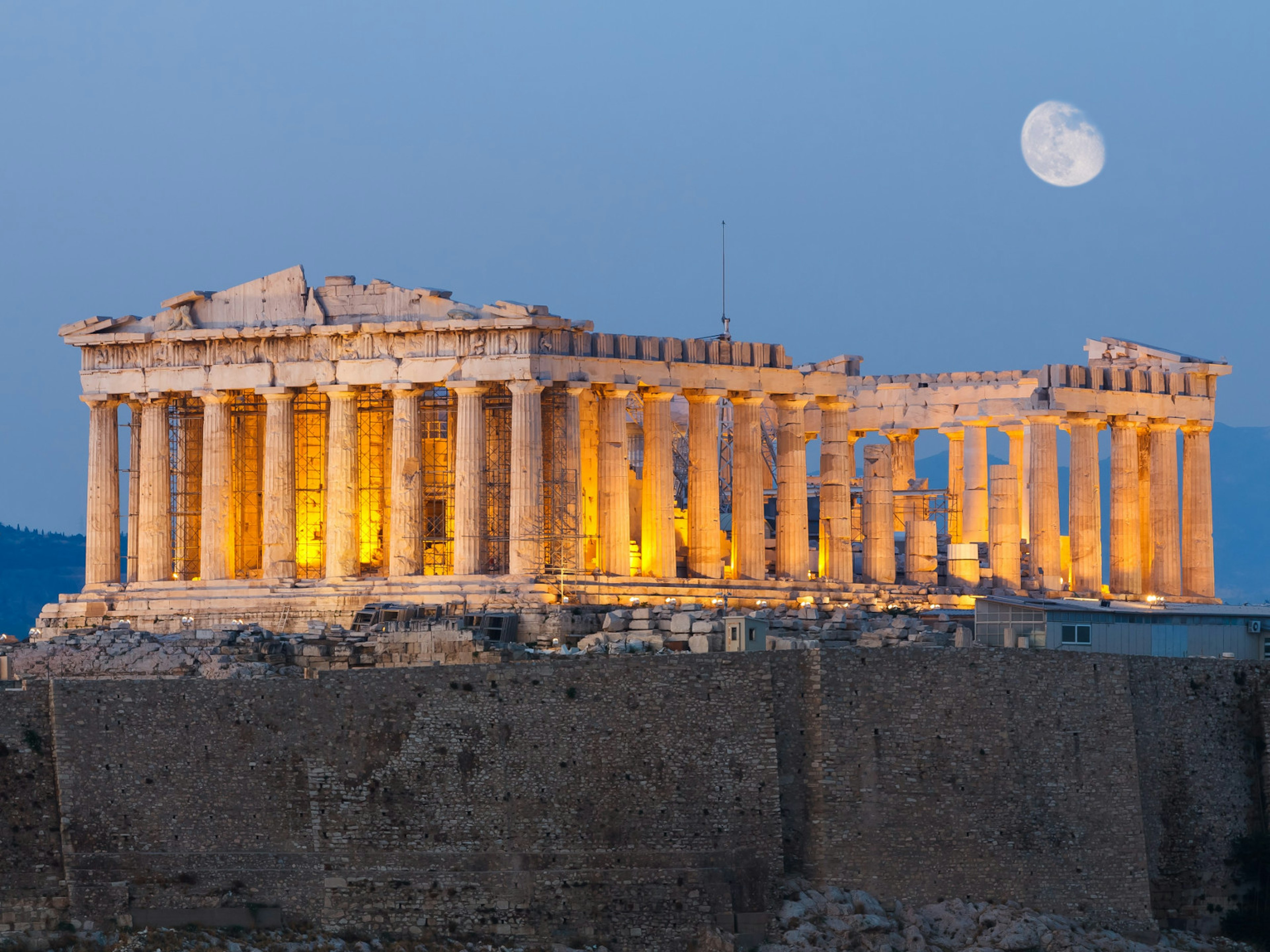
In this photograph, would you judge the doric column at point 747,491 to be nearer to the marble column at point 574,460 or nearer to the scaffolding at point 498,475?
the marble column at point 574,460

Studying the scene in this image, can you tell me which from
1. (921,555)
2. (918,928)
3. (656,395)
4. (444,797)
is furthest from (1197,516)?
(444,797)

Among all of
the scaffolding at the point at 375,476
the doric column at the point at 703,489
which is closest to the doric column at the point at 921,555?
the doric column at the point at 703,489

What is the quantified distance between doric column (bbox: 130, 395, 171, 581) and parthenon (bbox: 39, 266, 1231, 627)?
0.28 feet

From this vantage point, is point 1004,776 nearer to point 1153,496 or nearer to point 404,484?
point 404,484

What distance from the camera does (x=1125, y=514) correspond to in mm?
120375

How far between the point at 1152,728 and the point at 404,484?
32946mm

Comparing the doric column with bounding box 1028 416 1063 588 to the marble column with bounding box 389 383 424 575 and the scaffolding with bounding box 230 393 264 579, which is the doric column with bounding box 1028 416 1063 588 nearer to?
the marble column with bounding box 389 383 424 575

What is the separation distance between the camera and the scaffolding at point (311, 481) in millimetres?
108812

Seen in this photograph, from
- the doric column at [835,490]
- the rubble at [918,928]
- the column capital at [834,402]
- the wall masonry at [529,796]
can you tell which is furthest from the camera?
the column capital at [834,402]

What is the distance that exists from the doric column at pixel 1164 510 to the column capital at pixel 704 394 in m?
22.7

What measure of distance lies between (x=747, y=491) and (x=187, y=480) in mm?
23435

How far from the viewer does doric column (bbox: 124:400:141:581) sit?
11038 centimetres

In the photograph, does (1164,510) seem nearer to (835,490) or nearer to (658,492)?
(835,490)

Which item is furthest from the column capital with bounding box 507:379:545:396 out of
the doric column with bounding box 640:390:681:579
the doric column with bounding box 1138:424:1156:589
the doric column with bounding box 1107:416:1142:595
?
the doric column with bounding box 1138:424:1156:589
